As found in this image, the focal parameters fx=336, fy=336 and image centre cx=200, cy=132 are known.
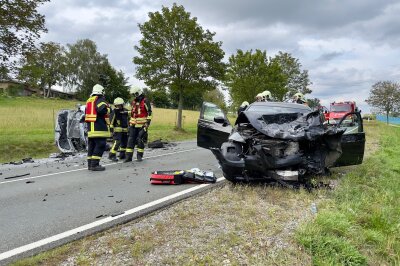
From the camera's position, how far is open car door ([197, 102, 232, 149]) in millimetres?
7607

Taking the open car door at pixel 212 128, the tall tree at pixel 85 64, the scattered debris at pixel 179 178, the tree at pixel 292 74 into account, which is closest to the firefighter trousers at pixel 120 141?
the open car door at pixel 212 128

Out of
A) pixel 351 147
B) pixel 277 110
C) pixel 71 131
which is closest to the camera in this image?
pixel 351 147

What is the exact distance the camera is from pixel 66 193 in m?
5.59

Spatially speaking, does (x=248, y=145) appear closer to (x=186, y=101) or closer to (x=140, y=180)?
(x=140, y=180)

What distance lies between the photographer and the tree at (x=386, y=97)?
46.0 metres

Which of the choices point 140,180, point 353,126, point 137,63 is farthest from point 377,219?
point 137,63

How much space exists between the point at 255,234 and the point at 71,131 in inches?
366

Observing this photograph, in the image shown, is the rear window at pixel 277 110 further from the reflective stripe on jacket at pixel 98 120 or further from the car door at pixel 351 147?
the reflective stripe on jacket at pixel 98 120

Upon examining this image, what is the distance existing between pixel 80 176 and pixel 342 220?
522 centimetres

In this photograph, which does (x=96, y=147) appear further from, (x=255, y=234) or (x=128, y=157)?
(x=255, y=234)

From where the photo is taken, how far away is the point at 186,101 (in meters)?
71.2

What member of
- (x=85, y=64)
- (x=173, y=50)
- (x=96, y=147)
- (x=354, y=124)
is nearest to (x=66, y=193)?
(x=96, y=147)

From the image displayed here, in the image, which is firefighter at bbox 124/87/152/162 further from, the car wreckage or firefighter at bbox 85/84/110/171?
the car wreckage

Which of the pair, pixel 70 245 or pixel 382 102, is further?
pixel 382 102
